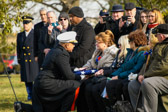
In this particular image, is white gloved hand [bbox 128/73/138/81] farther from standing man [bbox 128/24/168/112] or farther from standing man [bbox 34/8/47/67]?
standing man [bbox 34/8/47/67]

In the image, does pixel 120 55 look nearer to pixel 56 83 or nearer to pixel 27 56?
pixel 56 83

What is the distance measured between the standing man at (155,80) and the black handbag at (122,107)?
8 cm

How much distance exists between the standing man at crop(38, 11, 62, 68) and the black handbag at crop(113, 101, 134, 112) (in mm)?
3121

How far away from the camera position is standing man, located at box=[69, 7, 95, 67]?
784cm

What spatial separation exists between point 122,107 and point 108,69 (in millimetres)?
1275

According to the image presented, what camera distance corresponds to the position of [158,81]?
5.50 meters

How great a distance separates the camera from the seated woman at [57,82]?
6.50 m

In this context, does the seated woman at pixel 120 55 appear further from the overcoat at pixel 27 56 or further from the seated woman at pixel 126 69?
the overcoat at pixel 27 56

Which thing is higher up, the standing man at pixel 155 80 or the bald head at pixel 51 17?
the bald head at pixel 51 17

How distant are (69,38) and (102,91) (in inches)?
44.2

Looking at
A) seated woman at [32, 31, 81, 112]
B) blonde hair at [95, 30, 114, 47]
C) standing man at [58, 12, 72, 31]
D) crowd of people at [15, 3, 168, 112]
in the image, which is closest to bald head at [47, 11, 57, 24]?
standing man at [58, 12, 72, 31]

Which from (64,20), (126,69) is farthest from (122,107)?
(64,20)

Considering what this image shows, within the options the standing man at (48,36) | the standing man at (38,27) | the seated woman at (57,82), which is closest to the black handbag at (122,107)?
the seated woman at (57,82)

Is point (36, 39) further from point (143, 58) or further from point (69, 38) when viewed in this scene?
point (143, 58)
